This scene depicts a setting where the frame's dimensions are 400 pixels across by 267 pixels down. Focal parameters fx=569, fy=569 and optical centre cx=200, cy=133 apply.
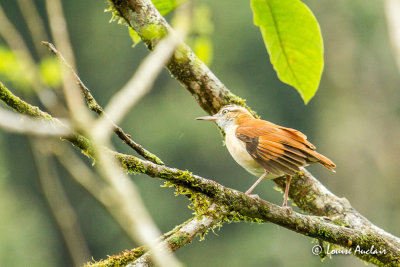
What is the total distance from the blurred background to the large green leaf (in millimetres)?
22652

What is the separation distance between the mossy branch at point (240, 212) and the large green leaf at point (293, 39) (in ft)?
2.58

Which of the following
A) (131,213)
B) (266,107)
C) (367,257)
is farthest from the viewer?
(266,107)

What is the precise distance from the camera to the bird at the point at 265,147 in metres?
4.21

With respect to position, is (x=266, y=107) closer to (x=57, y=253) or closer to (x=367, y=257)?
(x=57, y=253)

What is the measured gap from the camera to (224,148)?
31109 millimetres

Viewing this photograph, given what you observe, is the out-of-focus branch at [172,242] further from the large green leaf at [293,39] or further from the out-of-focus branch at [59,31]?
the out-of-focus branch at [59,31]

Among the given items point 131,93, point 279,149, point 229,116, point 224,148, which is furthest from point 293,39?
point 224,148

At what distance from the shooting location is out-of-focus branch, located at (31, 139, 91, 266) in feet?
6.70

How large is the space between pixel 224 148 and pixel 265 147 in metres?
26.7

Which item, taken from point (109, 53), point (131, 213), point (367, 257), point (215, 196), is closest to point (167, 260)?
point (131, 213)

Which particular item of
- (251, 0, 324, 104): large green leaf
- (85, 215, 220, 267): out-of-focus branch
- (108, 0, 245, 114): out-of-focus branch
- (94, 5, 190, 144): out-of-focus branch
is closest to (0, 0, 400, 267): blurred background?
(108, 0, 245, 114): out-of-focus branch

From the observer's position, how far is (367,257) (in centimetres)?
418

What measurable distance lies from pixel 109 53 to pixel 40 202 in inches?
397

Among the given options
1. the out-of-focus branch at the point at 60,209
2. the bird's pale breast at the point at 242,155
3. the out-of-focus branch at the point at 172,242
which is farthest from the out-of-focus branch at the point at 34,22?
the bird's pale breast at the point at 242,155
